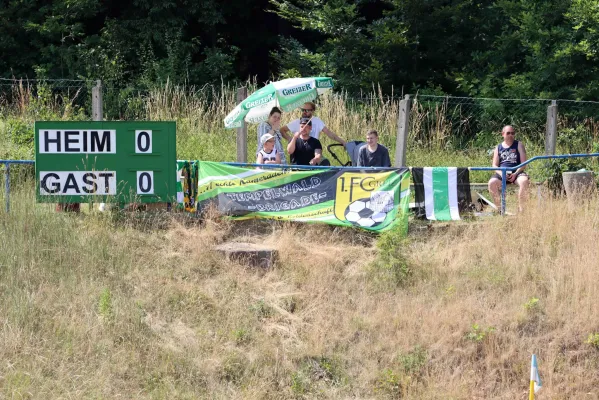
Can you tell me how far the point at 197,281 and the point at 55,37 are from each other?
37.7 feet

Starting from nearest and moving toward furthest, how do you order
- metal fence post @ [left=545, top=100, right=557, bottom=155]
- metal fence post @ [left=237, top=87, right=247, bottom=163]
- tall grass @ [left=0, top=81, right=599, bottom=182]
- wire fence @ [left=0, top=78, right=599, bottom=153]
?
metal fence post @ [left=237, top=87, right=247, bottom=163] < metal fence post @ [left=545, top=100, right=557, bottom=155] < tall grass @ [left=0, top=81, right=599, bottom=182] < wire fence @ [left=0, top=78, right=599, bottom=153]

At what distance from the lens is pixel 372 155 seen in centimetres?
1259

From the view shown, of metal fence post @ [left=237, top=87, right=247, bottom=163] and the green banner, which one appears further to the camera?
metal fence post @ [left=237, top=87, right=247, bottom=163]

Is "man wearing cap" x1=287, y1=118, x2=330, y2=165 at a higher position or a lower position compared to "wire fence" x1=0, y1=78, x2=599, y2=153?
lower

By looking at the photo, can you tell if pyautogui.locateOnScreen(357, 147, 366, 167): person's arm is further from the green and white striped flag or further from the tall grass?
the tall grass

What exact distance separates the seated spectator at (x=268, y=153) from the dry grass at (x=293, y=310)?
1195mm

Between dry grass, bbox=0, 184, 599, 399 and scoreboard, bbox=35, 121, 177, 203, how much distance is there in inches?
12.9

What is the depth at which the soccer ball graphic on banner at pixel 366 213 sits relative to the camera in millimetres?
11430

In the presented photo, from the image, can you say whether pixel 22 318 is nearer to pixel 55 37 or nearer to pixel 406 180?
pixel 406 180

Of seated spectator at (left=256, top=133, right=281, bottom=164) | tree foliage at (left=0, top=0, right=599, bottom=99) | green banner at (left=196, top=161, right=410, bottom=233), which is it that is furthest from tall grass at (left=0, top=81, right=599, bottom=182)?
green banner at (left=196, top=161, right=410, bottom=233)

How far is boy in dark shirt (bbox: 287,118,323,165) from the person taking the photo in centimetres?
1276

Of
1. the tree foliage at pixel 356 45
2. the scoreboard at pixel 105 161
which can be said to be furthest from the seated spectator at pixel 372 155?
the tree foliage at pixel 356 45

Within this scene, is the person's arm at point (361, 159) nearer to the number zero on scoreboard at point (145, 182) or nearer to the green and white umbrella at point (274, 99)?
the green and white umbrella at point (274, 99)

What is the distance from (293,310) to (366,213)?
Result: 1887 millimetres
